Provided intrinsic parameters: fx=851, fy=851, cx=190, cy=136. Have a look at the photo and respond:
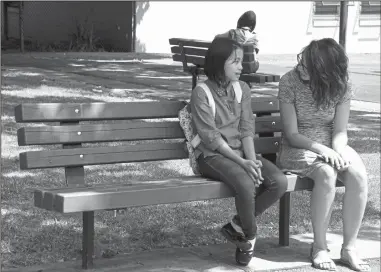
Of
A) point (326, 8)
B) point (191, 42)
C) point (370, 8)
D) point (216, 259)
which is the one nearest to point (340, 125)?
point (216, 259)

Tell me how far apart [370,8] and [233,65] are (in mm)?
21336

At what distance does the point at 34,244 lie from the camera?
16.3 ft

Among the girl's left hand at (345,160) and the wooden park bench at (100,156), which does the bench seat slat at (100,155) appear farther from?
the girl's left hand at (345,160)

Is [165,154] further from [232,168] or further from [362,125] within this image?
[362,125]

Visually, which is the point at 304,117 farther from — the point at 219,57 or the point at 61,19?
the point at 61,19

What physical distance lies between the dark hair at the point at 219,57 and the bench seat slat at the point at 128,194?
1.96 feet

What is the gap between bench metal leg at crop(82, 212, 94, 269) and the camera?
450 centimetres

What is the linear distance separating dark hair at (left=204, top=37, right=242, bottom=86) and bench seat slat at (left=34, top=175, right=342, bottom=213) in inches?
23.5

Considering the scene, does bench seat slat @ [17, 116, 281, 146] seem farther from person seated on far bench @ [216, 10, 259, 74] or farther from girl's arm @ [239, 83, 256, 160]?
person seated on far bench @ [216, 10, 259, 74]

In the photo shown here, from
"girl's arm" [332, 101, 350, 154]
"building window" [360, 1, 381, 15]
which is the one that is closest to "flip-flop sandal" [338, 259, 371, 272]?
"girl's arm" [332, 101, 350, 154]

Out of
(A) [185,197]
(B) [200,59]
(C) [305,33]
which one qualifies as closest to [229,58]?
(A) [185,197]

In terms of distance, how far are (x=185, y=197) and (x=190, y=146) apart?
1.60ft

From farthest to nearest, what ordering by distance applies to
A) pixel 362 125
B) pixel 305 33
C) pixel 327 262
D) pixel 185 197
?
pixel 305 33 → pixel 362 125 → pixel 327 262 → pixel 185 197

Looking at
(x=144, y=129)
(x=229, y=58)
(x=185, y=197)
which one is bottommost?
(x=185, y=197)
